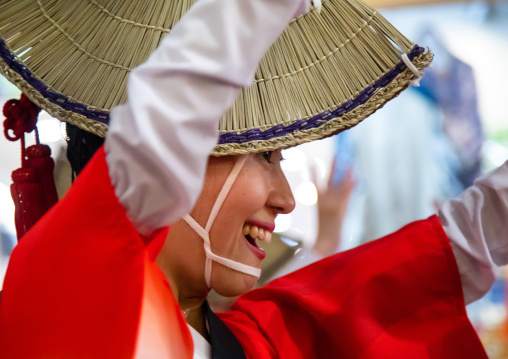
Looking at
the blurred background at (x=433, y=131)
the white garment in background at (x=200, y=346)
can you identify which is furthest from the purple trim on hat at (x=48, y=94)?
the blurred background at (x=433, y=131)

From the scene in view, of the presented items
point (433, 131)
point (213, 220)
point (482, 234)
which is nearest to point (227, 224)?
point (213, 220)

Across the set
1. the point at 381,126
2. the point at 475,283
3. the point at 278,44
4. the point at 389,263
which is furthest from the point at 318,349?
the point at 381,126

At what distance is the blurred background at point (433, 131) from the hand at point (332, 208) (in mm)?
20

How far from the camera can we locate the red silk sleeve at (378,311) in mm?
1319

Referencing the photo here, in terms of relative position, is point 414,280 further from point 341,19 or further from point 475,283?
point 341,19

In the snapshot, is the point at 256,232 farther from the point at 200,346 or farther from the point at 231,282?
the point at 200,346

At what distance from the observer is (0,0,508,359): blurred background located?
223 cm

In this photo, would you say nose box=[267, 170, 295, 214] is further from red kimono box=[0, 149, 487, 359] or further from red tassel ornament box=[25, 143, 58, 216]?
red tassel ornament box=[25, 143, 58, 216]

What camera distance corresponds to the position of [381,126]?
2320mm

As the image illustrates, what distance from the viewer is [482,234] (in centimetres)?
131

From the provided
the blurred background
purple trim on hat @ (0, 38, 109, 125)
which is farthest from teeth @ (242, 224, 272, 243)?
the blurred background

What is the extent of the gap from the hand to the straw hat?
36.0 inches

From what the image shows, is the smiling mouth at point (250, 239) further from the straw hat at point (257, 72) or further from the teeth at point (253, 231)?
the straw hat at point (257, 72)

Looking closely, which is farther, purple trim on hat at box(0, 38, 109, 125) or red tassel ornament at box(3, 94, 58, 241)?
red tassel ornament at box(3, 94, 58, 241)
